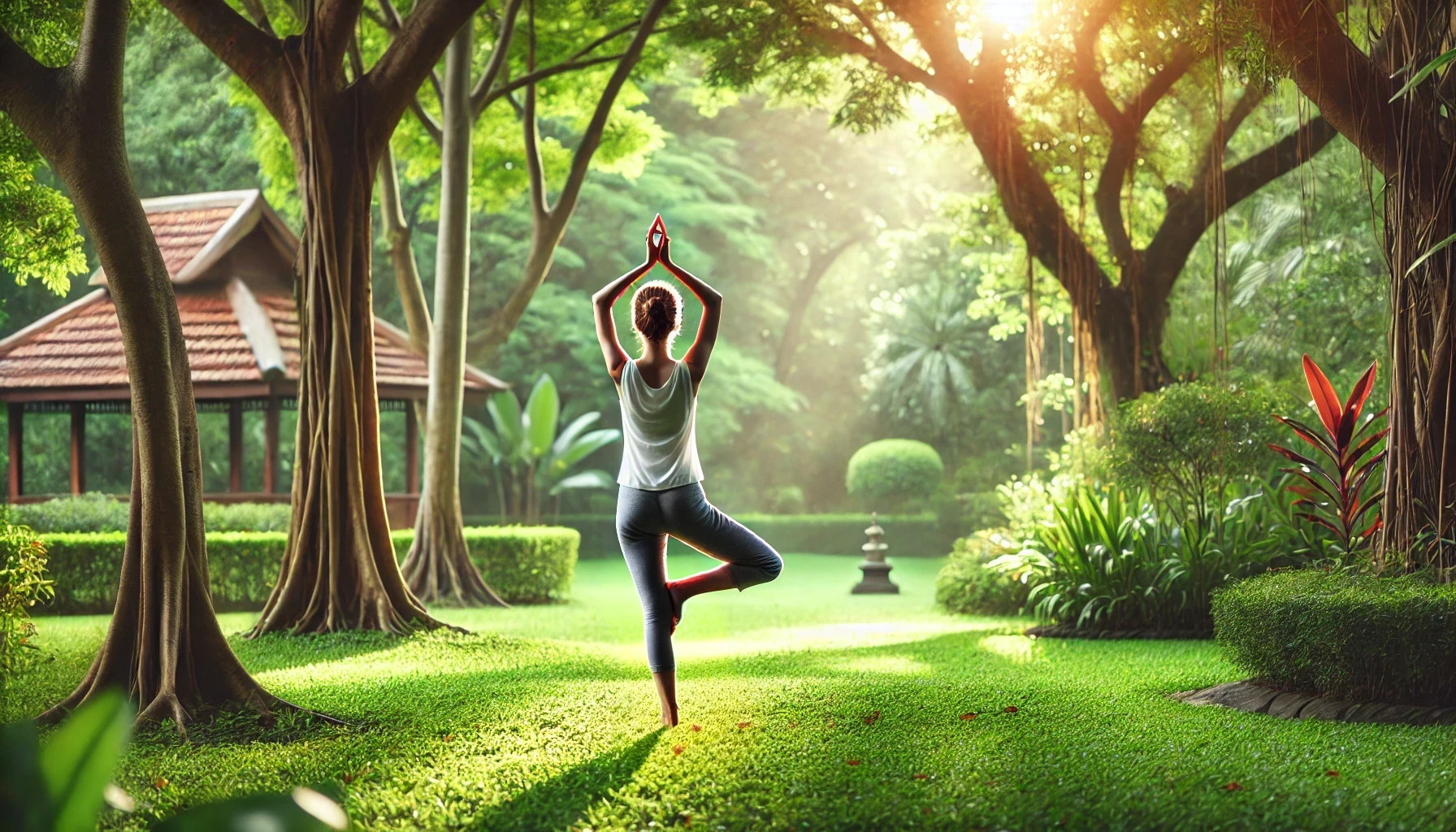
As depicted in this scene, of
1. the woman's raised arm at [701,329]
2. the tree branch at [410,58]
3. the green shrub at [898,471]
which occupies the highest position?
the tree branch at [410,58]

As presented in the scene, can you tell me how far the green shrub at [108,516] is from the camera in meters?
14.7

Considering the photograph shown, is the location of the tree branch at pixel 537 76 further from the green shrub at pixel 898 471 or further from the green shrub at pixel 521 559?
the green shrub at pixel 898 471

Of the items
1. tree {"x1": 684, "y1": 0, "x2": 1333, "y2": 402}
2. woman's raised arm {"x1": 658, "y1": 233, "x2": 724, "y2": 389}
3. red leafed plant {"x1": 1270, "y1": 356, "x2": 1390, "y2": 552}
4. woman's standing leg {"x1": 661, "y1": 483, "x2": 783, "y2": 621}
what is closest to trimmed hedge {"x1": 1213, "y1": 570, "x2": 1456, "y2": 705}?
red leafed plant {"x1": 1270, "y1": 356, "x2": 1390, "y2": 552}

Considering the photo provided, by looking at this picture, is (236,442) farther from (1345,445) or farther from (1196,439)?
(1345,445)

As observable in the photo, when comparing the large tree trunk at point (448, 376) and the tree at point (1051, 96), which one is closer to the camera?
the tree at point (1051, 96)

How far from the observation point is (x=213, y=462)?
2800 cm

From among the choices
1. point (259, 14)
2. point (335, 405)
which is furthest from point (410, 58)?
point (259, 14)

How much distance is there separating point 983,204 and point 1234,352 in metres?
7.89

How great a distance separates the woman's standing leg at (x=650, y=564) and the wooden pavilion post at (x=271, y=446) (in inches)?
472

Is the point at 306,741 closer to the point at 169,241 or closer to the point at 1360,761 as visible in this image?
the point at 1360,761

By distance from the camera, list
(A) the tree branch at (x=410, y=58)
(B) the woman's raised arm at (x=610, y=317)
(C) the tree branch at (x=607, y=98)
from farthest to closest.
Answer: (C) the tree branch at (x=607, y=98) < (A) the tree branch at (x=410, y=58) < (B) the woman's raised arm at (x=610, y=317)

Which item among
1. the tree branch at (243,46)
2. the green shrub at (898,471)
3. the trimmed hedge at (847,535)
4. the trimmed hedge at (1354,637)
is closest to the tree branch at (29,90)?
the tree branch at (243,46)

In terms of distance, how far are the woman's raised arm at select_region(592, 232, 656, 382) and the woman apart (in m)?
0.01

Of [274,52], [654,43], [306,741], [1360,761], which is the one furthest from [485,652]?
[654,43]
